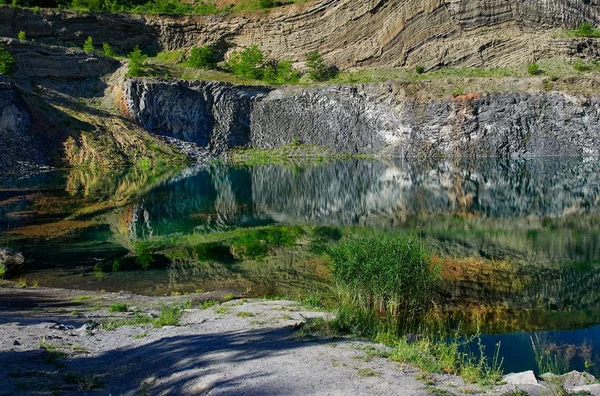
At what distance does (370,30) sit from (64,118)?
142 feet

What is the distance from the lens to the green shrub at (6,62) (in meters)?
60.2

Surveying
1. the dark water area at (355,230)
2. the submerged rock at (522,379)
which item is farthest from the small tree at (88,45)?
the submerged rock at (522,379)

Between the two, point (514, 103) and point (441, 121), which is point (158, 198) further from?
point (514, 103)

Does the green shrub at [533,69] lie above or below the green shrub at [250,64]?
below

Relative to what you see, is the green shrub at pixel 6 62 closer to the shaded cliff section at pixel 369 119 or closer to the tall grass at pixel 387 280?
the shaded cliff section at pixel 369 119

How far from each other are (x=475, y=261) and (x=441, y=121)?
4876 cm

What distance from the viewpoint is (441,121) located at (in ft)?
210

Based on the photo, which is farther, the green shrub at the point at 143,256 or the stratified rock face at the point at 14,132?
the stratified rock face at the point at 14,132

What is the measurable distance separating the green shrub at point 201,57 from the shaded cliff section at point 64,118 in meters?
12.0

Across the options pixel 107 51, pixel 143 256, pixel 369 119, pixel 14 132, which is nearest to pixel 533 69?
pixel 369 119

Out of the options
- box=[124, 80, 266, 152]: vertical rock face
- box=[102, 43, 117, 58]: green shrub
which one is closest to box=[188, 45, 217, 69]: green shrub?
box=[124, 80, 266, 152]: vertical rock face

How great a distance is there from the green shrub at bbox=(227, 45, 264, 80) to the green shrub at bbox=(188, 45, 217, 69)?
3735mm

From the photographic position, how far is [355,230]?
23109 millimetres

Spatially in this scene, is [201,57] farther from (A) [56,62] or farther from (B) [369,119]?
(B) [369,119]
